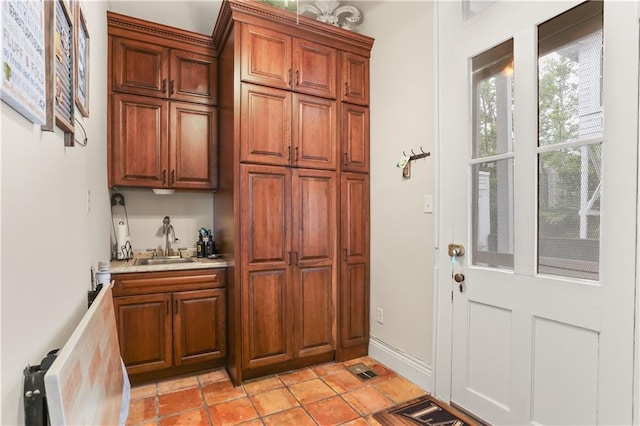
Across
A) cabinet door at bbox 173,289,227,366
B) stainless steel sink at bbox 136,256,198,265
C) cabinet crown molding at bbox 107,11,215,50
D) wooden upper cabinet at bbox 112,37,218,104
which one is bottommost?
cabinet door at bbox 173,289,227,366

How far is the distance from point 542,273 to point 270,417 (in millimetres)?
1764

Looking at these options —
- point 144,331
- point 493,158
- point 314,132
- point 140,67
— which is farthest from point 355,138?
point 144,331

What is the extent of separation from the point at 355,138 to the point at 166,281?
1.91 metres

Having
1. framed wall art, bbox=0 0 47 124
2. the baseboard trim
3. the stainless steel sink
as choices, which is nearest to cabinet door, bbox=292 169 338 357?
the baseboard trim

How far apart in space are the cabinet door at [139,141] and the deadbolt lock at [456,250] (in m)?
2.26

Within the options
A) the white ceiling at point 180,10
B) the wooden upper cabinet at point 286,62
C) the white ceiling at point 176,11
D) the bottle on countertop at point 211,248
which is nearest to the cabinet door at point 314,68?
the wooden upper cabinet at point 286,62

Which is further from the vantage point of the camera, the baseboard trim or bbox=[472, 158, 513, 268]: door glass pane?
the baseboard trim

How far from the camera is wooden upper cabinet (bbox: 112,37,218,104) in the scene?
255cm

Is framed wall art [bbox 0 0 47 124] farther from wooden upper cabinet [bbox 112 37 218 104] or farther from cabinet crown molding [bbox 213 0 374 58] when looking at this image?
wooden upper cabinet [bbox 112 37 218 104]

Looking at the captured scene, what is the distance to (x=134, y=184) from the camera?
2.63 metres

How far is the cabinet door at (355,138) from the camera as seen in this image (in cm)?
282

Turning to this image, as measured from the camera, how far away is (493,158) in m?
1.88

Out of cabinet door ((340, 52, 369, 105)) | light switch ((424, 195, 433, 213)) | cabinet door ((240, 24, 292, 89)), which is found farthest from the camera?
cabinet door ((340, 52, 369, 105))

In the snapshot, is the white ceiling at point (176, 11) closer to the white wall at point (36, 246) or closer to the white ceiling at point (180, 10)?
the white ceiling at point (180, 10)
